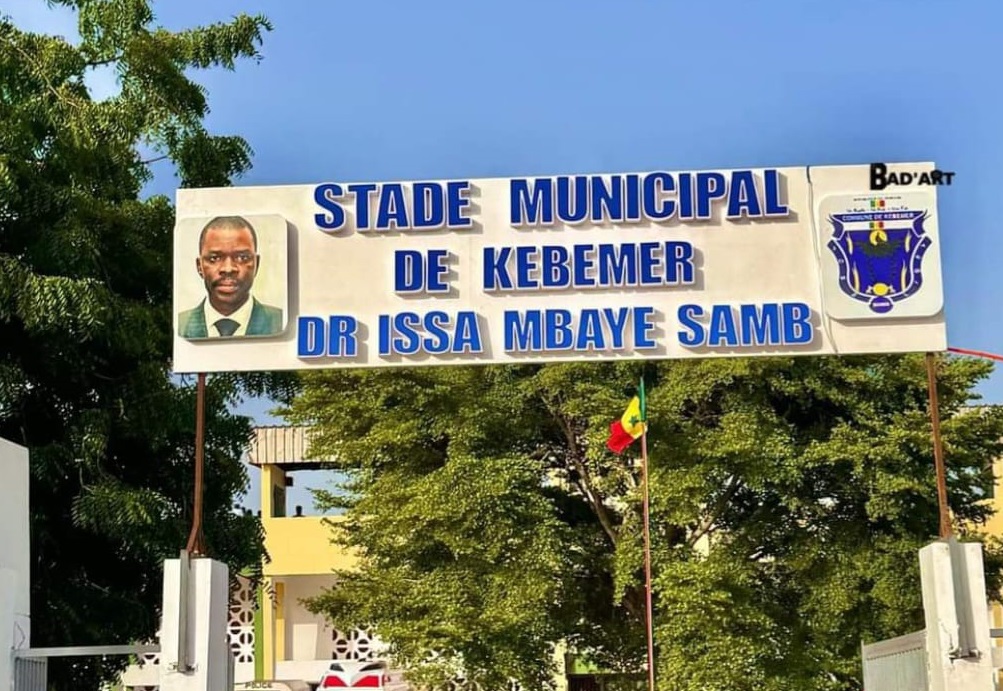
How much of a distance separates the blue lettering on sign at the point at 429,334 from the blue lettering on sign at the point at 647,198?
0.66m

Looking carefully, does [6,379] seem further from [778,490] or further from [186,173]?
[778,490]

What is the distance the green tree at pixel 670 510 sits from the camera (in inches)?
760

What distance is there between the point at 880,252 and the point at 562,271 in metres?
1.78

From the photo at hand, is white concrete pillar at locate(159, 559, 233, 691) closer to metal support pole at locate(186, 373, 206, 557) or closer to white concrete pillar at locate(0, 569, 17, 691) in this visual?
metal support pole at locate(186, 373, 206, 557)

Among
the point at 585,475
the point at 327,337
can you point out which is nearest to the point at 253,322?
the point at 327,337

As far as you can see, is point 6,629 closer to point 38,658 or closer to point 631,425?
point 38,658

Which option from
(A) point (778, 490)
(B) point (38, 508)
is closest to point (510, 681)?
(A) point (778, 490)

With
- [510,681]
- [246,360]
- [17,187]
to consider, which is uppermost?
[17,187]

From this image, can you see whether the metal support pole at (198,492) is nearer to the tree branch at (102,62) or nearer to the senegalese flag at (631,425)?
the tree branch at (102,62)

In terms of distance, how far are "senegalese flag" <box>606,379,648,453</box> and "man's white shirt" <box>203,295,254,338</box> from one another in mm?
11651

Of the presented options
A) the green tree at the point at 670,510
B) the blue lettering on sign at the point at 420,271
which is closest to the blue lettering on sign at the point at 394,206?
the blue lettering on sign at the point at 420,271

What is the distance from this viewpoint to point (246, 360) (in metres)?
7.46

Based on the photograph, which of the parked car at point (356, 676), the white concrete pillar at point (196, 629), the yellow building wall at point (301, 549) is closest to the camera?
the white concrete pillar at point (196, 629)

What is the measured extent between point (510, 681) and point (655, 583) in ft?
9.37
